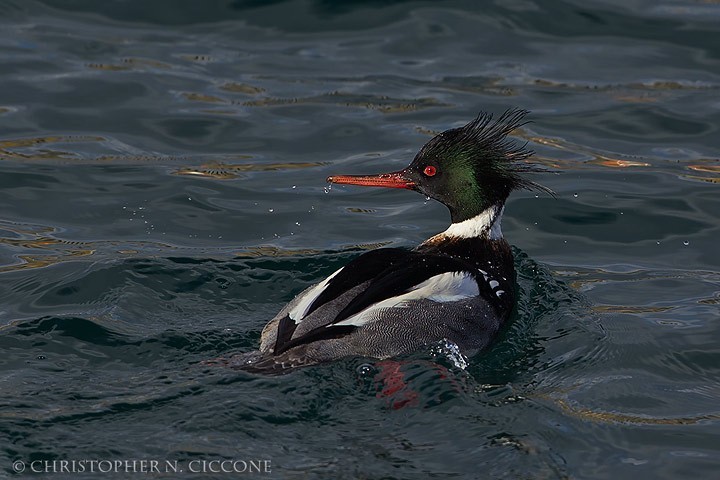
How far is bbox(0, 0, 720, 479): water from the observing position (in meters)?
5.91

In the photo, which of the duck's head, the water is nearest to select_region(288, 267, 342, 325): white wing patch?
the water

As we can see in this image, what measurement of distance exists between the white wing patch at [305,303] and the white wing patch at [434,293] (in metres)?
0.24

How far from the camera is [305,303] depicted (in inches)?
271

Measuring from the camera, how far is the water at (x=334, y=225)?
5910mm

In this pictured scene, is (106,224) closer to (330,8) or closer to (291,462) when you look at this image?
(291,462)

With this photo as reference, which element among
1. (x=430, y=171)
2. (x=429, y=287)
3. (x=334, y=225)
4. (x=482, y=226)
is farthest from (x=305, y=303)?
(x=334, y=225)

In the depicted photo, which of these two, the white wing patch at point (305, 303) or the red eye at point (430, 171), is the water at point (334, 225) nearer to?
the white wing patch at point (305, 303)

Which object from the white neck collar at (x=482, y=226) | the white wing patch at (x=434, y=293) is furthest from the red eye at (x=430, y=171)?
the white wing patch at (x=434, y=293)

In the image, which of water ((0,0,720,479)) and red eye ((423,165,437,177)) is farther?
red eye ((423,165,437,177))

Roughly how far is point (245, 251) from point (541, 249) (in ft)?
7.54

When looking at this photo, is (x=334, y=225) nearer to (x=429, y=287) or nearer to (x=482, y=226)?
(x=482, y=226)

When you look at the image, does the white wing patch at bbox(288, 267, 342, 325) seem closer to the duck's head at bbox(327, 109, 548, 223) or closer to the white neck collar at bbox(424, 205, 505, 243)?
the duck's head at bbox(327, 109, 548, 223)

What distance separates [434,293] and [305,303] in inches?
30.9

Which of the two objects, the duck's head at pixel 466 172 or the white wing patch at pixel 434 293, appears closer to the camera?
the white wing patch at pixel 434 293
